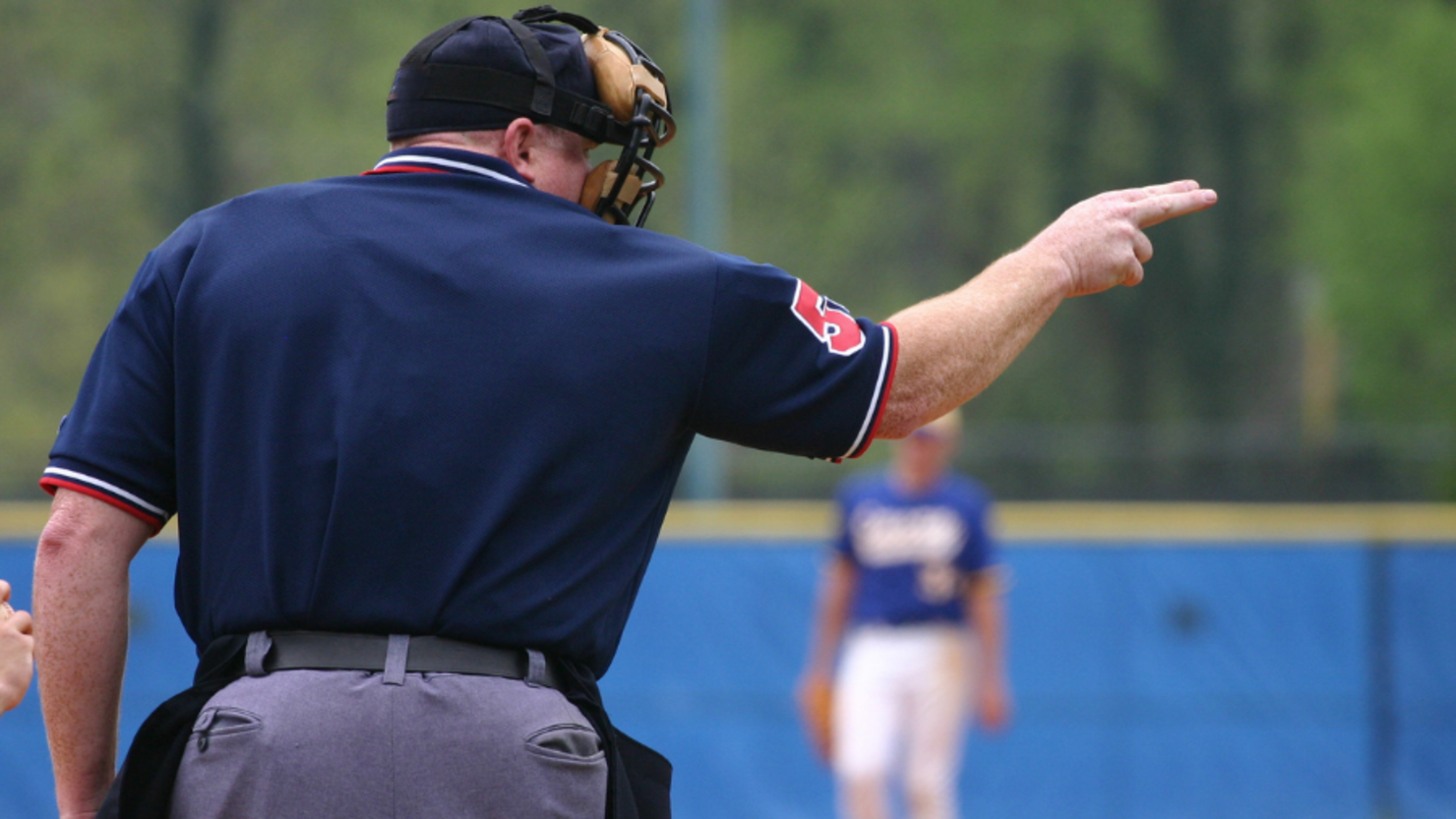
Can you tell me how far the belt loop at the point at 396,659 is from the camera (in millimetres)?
1875

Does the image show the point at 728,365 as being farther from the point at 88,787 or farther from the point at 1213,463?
the point at 1213,463

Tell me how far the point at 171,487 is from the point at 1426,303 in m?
20.7

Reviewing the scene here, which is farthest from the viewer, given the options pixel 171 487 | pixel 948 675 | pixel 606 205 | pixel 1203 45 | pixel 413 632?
pixel 1203 45

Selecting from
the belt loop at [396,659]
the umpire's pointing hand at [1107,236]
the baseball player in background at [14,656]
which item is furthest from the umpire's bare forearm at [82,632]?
the umpire's pointing hand at [1107,236]

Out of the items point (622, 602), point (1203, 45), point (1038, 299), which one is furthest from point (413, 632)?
point (1203, 45)

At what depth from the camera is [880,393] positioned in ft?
6.70

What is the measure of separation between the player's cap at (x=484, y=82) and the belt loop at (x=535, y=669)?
2.36 ft

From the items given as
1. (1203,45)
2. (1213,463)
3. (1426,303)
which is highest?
(1203,45)

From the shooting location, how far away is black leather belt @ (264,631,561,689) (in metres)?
1.90

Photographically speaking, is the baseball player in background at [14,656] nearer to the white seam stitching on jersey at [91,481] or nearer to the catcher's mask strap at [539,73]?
the white seam stitching on jersey at [91,481]

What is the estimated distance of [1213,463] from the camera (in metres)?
19.5

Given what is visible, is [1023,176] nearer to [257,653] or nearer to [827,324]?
[827,324]

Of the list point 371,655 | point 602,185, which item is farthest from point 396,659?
point 602,185

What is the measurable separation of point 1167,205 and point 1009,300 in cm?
32
